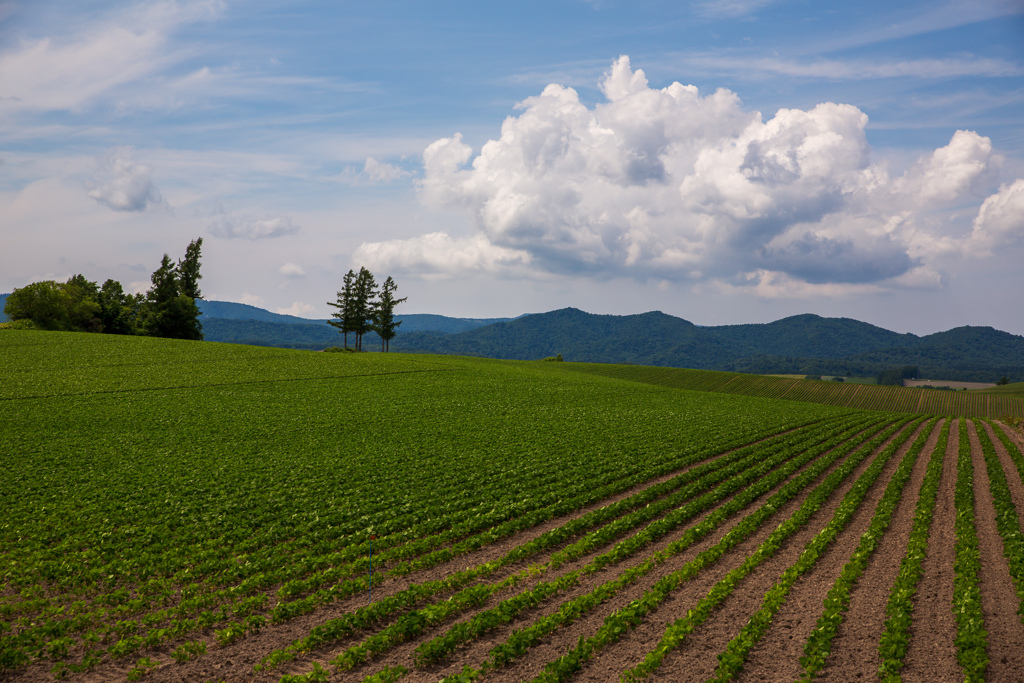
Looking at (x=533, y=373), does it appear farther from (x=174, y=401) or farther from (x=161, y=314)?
(x=161, y=314)

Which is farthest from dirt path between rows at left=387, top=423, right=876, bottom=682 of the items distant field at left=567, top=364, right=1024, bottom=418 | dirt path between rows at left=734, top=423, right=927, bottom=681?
distant field at left=567, top=364, right=1024, bottom=418

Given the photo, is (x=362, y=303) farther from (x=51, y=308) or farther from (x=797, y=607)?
(x=797, y=607)

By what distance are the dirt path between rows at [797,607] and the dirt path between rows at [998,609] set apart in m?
3.40

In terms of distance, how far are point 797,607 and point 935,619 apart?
3172 millimetres

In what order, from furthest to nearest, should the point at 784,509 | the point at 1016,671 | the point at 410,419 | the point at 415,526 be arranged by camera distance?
the point at 410,419 → the point at 784,509 → the point at 415,526 → the point at 1016,671

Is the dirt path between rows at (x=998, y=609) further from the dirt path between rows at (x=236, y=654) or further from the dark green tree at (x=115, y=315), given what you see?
the dark green tree at (x=115, y=315)

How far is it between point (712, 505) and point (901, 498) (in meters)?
9.58

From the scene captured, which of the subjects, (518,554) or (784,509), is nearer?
(518,554)

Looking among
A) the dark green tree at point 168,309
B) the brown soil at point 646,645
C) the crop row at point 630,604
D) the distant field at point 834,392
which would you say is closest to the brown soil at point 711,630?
the brown soil at point 646,645

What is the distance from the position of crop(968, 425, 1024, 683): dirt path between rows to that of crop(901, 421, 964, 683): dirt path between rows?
28.0 inches

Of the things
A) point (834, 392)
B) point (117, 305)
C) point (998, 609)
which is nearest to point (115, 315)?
point (117, 305)

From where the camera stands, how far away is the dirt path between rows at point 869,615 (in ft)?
37.9

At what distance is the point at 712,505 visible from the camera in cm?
2341

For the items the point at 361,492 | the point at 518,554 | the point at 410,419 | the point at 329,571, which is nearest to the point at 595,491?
the point at 518,554
